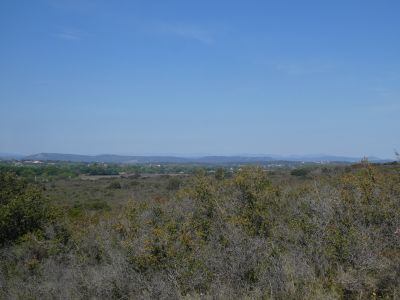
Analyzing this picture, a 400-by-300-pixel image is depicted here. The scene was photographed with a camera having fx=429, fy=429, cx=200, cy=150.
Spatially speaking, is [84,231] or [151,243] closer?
[151,243]

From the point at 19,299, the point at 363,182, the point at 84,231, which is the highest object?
the point at 363,182

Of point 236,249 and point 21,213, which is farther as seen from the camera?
point 21,213

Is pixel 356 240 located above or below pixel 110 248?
above

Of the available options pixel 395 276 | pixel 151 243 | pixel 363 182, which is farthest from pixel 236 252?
pixel 363 182

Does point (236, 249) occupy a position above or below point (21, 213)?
above

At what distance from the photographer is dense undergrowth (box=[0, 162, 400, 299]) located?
6680 millimetres

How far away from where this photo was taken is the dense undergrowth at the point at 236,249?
263 inches

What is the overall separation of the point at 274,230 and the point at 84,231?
6.03 meters

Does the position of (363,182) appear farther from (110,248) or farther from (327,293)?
(110,248)

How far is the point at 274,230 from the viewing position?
8.23m

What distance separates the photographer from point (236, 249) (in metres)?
7.46

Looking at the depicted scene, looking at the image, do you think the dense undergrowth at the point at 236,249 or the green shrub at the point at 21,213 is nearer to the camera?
the dense undergrowth at the point at 236,249

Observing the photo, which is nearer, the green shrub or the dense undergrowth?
the dense undergrowth

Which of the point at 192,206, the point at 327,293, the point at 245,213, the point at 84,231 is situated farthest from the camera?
the point at 84,231
